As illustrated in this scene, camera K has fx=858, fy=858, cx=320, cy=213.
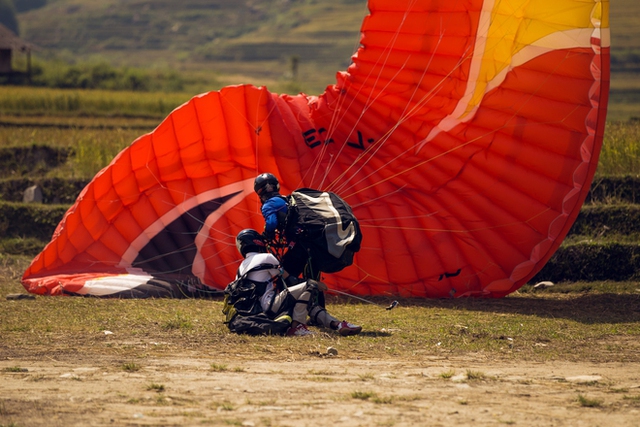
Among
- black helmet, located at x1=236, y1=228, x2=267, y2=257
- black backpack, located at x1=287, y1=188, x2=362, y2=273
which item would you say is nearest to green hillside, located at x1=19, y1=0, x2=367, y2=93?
black backpack, located at x1=287, y1=188, x2=362, y2=273

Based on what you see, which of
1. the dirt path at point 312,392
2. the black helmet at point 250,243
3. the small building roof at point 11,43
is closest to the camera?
the dirt path at point 312,392

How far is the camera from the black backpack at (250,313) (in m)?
6.42

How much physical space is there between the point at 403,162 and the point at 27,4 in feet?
326

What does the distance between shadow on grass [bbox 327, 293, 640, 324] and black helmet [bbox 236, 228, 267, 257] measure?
1.78 metres

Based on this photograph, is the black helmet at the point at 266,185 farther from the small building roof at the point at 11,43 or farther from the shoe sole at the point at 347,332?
the small building roof at the point at 11,43

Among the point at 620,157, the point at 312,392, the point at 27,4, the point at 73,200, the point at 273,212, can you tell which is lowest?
the point at 312,392

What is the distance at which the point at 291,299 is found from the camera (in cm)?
648

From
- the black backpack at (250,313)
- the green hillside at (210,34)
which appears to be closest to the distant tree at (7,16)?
the green hillside at (210,34)

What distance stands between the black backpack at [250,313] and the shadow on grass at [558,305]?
6.29ft

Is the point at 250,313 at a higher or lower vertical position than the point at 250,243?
lower

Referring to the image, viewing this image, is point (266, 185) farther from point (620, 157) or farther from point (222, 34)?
point (222, 34)

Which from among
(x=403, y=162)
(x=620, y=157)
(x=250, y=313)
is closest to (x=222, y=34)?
(x=620, y=157)

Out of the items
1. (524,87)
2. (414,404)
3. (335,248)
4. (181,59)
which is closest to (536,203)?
(524,87)

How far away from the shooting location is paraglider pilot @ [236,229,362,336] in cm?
648
